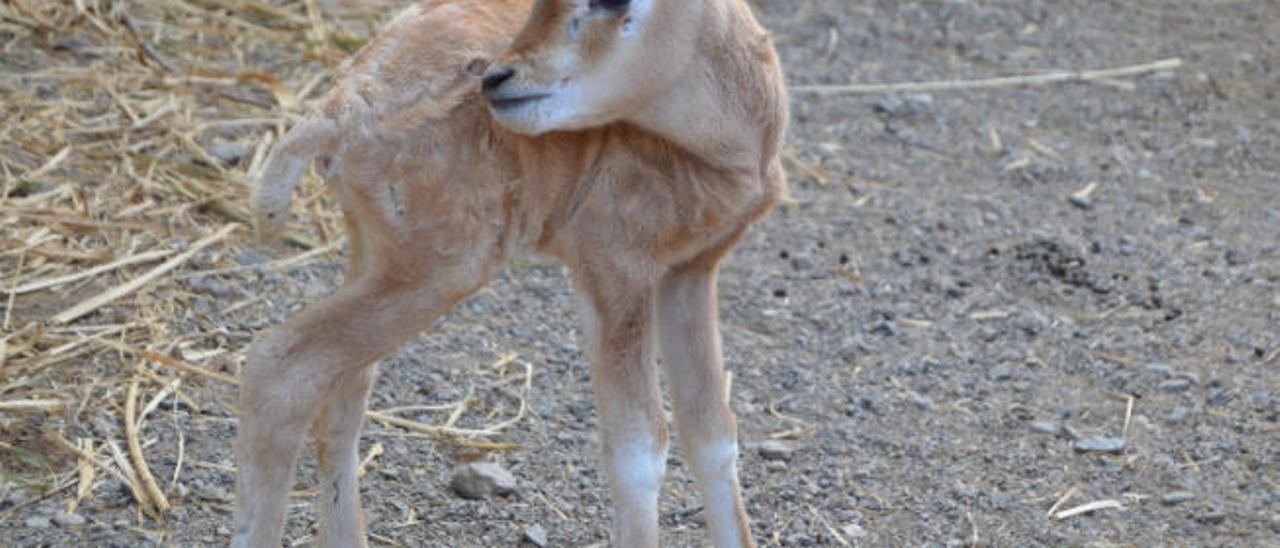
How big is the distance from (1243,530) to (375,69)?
318 centimetres

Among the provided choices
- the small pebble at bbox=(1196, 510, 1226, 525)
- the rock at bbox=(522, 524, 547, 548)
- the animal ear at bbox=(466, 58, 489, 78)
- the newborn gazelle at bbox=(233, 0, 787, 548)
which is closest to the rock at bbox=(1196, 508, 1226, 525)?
the small pebble at bbox=(1196, 510, 1226, 525)

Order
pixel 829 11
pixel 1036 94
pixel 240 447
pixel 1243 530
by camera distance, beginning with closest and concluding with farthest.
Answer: pixel 240 447 → pixel 1243 530 → pixel 1036 94 → pixel 829 11

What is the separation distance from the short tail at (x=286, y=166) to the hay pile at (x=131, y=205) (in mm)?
1351

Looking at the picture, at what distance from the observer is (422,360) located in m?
6.61

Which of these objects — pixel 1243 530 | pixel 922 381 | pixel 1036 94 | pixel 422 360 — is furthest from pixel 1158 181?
pixel 422 360

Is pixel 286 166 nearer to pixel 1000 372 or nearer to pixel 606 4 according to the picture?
pixel 606 4

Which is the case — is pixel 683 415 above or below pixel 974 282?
above

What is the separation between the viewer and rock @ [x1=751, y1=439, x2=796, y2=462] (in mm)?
6148

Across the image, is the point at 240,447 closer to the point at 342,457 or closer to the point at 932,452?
the point at 342,457

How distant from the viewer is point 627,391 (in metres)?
4.80

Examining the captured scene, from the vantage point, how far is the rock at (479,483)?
578 cm

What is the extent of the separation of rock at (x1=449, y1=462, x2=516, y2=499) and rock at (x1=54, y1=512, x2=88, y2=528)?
1176 mm

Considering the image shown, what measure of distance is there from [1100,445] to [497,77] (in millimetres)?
2934

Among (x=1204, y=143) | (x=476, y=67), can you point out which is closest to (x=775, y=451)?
(x=476, y=67)
